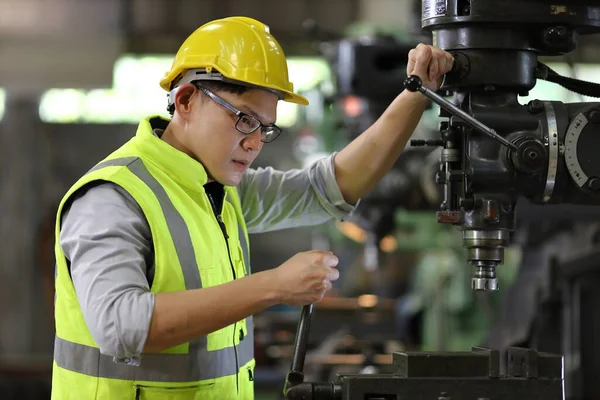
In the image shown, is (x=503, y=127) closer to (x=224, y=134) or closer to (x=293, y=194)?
(x=224, y=134)

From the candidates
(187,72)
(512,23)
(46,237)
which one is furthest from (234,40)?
(46,237)

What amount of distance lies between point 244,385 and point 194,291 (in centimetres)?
46

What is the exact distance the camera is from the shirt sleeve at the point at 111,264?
192 centimetres

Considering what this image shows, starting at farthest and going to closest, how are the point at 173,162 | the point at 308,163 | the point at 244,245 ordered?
the point at 308,163 → the point at 244,245 → the point at 173,162

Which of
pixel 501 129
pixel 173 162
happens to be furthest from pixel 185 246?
pixel 501 129

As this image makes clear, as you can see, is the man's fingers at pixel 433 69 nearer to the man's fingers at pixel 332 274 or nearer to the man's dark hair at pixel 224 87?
Answer: the man's dark hair at pixel 224 87

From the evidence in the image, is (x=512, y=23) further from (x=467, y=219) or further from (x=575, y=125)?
(x=467, y=219)

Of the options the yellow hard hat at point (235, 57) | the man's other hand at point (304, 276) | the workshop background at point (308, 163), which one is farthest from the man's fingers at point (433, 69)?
the workshop background at point (308, 163)

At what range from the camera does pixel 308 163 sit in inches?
254

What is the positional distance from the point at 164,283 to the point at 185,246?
10 centimetres

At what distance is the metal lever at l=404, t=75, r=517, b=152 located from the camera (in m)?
2.07

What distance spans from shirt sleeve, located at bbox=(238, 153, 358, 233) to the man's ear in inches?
16.7

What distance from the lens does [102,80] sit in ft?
30.0

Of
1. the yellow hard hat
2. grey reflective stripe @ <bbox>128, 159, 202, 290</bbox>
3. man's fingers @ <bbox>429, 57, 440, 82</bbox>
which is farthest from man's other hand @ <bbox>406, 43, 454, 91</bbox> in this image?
grey reflective stripe @ <bbox>128, 159, 202, 290</bbox>
